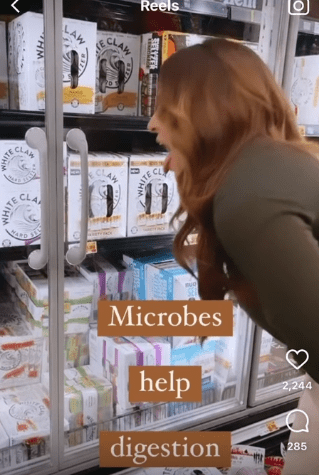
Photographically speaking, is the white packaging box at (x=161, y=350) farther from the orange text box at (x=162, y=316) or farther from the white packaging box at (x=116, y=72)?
the white packaging box at (x=116, y=72)

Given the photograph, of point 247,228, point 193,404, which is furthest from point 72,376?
point 247,228

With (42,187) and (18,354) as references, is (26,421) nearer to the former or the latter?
(18,354)

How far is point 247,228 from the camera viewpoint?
0.80 m

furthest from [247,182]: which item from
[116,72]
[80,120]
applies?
[116,72]

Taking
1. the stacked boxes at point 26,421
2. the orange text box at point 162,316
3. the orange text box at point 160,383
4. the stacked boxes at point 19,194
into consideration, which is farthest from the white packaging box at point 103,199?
the stacked boxes at point 26,421

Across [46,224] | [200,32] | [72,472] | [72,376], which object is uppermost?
[200,32]

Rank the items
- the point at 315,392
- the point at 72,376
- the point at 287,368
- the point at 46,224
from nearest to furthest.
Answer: the point at 315,392
the point at 46,224
the point at 72,376
the point at 287,368

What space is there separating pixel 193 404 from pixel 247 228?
122 centimetres

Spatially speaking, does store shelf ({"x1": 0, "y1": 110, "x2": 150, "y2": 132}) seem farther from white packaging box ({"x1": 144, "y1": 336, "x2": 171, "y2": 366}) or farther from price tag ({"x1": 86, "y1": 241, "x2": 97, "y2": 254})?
white packaging box ({"x1": 144, "y1": 336, "x2": 171, "y2": 366})

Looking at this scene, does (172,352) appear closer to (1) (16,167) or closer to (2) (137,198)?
(2) (137,198)

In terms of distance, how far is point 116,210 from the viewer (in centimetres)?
157

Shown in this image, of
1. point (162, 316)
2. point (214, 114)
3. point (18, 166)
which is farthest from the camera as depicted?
point (18, 166)

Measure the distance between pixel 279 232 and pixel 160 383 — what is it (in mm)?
684

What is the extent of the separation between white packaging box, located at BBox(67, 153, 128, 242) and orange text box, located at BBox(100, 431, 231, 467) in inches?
23.1
